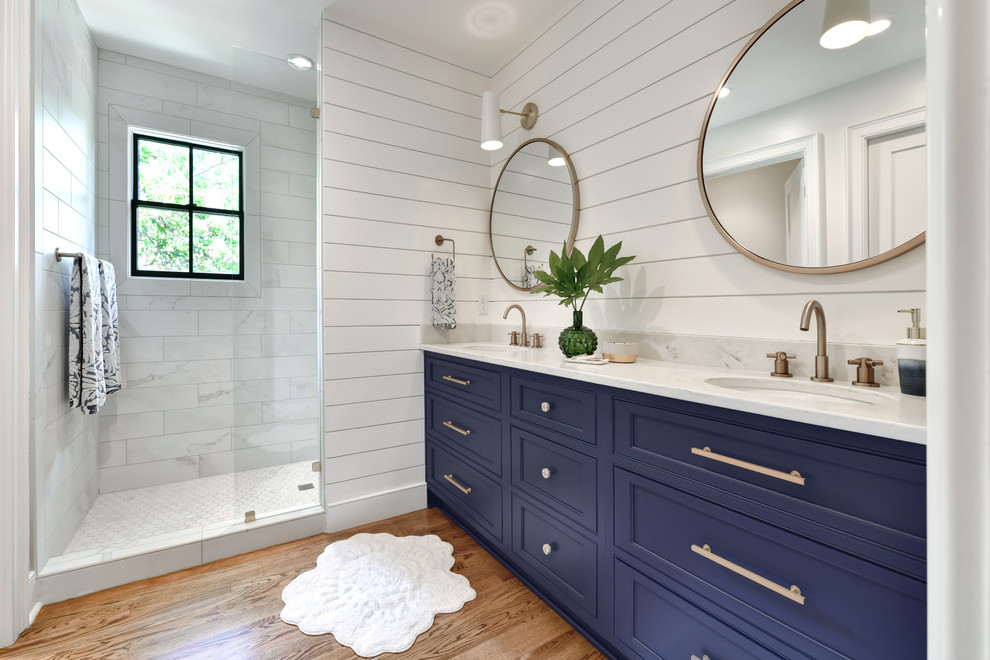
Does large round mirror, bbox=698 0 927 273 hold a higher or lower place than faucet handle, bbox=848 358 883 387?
higher

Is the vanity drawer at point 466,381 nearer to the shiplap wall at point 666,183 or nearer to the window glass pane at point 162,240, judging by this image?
the shiplap wall at point 666,183

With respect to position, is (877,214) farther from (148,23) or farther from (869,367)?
(148,23)

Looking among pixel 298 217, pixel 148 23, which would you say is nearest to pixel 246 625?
pixel 298 217

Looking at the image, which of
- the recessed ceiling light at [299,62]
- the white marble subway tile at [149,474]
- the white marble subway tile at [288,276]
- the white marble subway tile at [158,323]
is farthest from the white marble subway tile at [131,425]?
the recessed ceiling light at [299,62]

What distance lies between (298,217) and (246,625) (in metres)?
1.72

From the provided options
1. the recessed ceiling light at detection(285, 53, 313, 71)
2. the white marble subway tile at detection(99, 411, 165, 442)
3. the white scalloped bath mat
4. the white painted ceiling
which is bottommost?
the white scalloped bath mat

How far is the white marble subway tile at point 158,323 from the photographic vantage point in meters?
2.59

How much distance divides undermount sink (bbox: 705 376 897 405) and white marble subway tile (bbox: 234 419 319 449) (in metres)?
1.85

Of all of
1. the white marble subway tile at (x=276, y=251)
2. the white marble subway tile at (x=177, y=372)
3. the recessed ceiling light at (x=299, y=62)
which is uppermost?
the recessed ceiling light at (x=299, y=62)

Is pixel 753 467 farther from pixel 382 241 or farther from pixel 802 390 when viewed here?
pixel 382 241

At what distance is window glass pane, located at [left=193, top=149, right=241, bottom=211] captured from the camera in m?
2.24

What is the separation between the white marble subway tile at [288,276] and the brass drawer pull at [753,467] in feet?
6.18

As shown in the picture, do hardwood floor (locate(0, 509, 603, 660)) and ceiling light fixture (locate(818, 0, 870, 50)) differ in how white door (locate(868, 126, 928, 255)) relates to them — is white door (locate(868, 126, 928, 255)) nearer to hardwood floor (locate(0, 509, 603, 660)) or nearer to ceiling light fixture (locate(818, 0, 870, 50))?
ceiling light fixture (locate(818, 0, 870, 50))

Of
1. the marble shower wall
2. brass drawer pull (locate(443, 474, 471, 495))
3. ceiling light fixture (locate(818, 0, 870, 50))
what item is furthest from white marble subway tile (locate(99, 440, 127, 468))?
ceiling light fixture (locate(818, 0, 870, 50))
